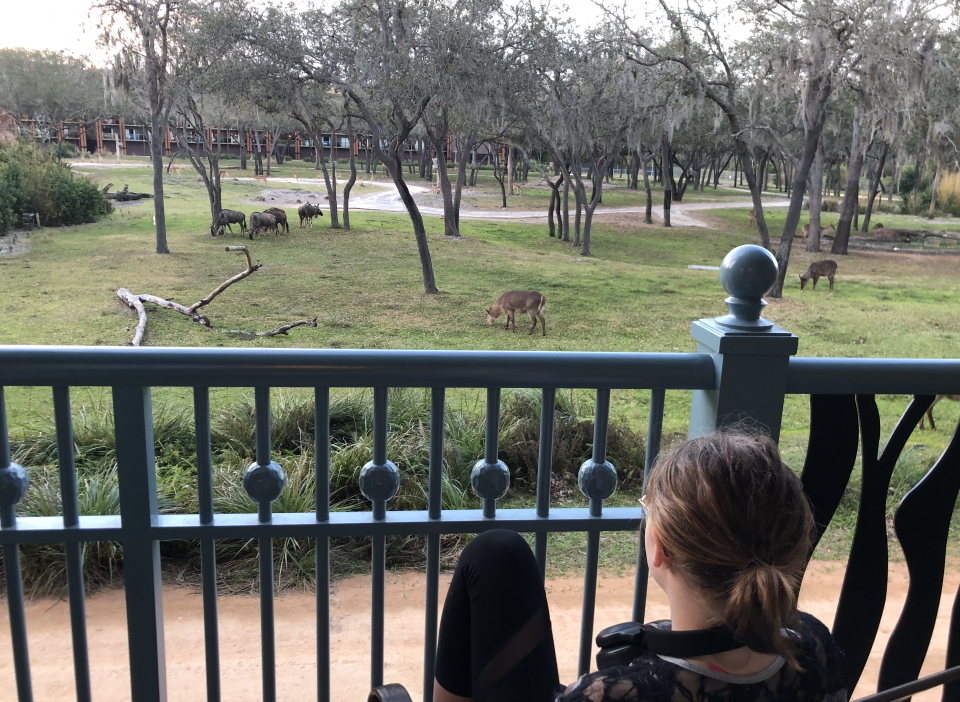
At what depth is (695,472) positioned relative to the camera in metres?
0.53

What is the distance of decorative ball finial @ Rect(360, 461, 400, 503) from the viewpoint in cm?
78

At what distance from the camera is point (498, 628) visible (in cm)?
65

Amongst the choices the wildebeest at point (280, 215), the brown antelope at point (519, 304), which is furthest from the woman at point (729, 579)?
the wildebeest at point (280, 215)

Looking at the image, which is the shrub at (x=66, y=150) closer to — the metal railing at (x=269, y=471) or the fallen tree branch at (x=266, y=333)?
the fallen tree branch at (x=266, y=333)

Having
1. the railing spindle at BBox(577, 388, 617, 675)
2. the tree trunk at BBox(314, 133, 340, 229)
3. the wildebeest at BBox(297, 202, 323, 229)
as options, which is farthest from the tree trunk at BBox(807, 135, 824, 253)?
the railing spindle at BBox(577, 388, 617, 675)

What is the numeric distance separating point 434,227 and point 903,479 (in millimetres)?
7583

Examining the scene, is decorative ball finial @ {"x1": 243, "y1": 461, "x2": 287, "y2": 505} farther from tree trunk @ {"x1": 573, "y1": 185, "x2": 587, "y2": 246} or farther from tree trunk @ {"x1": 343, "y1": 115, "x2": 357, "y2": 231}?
tree trunk @ {"x1": 573, "y1": 185, "x2": 587, "y2": 246}

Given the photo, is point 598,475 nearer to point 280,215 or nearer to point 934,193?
point 280,215

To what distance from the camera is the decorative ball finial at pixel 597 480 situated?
821 mm

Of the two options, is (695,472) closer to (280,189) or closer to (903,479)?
(903,479)

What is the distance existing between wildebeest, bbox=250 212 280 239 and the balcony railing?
8.84 meters

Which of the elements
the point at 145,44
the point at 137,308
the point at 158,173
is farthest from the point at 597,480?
the point at 158,173

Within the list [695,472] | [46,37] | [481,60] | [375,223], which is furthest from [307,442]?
[375,223]

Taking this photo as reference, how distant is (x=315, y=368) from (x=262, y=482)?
136 mm
